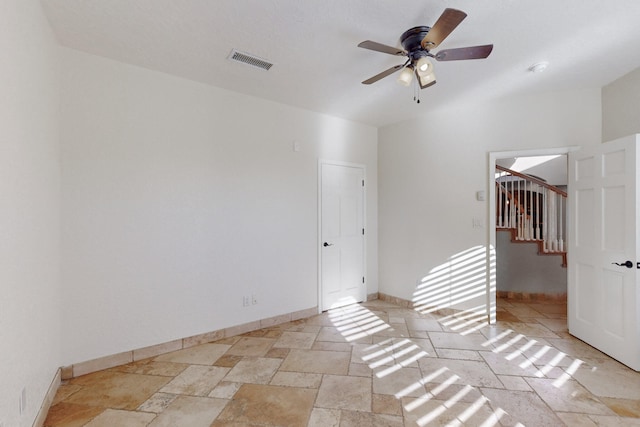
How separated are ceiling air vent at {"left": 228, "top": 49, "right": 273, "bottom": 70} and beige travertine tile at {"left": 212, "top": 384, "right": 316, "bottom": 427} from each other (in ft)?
9.21

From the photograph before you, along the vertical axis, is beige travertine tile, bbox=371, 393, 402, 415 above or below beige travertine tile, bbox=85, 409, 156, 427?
above

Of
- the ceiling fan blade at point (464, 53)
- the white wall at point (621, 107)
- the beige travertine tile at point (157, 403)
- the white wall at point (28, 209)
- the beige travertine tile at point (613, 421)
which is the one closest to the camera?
the white wall at point (28, 209)

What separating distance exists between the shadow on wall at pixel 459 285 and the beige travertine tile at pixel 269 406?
2476 millimetres

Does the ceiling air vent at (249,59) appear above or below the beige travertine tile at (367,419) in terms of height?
above

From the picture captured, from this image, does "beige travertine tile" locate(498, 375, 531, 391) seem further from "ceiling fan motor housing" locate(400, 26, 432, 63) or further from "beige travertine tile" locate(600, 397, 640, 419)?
"ceiling fan motor housing" locate(400, 26, 432, 63)

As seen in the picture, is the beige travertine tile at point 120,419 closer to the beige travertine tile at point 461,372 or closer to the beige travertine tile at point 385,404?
the beige travertine tile at point 385,404

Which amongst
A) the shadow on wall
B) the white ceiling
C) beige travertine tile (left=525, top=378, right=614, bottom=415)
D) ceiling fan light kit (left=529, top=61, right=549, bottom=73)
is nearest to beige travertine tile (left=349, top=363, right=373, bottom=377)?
beige travertine tile (left=525, top=378, right=614, bottom=415)

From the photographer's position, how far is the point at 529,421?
1.95 metres

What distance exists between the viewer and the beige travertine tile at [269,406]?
1990 mm

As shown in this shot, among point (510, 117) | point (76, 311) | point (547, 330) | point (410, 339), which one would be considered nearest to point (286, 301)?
point (410, 339)

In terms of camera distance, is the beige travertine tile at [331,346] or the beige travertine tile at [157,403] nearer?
the beige travertine tile at [157,403]

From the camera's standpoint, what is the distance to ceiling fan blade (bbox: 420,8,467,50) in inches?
65.7

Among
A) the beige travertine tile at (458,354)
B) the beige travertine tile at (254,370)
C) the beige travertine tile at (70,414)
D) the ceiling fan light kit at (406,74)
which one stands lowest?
the beige travertine tile at (70,414)

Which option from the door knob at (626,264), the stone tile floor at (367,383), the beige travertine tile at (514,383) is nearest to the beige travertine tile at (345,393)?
the stone tile floor at (367,383)
